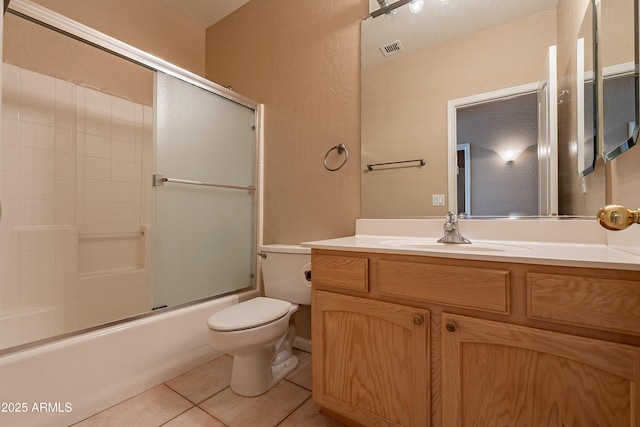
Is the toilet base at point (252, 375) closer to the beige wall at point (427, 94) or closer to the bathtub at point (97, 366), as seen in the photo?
the bathtub at point (97, 366)

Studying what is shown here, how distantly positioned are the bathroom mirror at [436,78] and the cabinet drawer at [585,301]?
0.56 meters

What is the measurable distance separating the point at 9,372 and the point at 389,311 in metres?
1.42

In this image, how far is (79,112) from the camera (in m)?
1.77

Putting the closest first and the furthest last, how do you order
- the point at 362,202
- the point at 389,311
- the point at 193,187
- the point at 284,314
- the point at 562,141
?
the point at 389,311 < the point at 562,141 < the point at 284,314 < the point at 362,202 < the point at 193,187

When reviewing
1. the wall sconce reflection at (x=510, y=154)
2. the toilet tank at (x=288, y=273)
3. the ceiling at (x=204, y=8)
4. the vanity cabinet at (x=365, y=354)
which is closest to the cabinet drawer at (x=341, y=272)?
the vanity cabinet at (x=365, y=354)

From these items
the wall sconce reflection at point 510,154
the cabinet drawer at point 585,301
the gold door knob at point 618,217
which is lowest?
the cabinet drawer at point 585,301

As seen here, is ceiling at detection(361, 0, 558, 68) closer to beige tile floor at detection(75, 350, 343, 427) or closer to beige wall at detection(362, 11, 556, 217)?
beige wall at detection(362, 11, 556, 217)

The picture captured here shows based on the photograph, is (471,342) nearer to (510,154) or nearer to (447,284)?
(447,284)

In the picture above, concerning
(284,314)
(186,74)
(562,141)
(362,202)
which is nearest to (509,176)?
(562,141)

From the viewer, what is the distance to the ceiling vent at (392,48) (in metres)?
1.48

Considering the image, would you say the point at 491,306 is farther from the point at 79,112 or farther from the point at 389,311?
the point at 79,112

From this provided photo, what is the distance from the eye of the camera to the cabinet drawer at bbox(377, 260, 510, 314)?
772mm

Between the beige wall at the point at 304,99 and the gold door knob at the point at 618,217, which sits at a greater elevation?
the beige wall at the point at 304,99

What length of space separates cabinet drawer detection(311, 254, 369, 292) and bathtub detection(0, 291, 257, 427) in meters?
0.94
